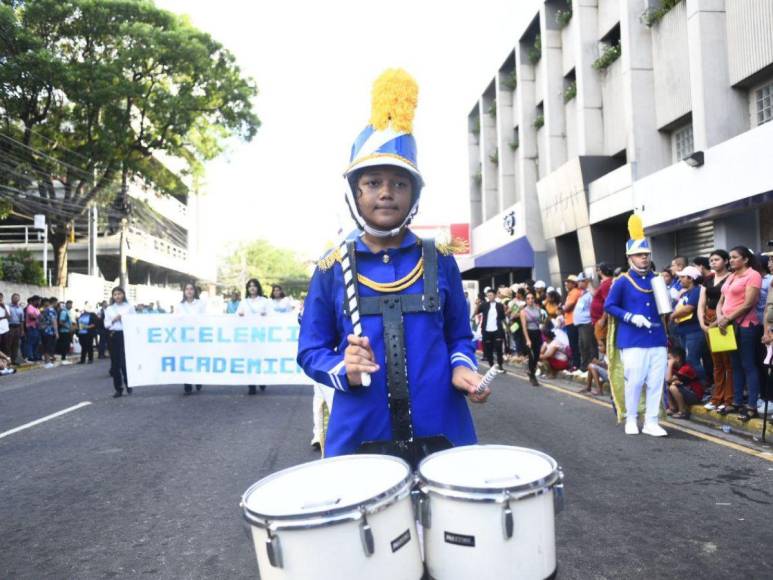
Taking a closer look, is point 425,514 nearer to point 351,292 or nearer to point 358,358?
point 358,358

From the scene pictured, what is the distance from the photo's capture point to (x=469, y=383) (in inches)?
88.7

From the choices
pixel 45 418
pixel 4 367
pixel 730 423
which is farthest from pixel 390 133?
pixel 4 367

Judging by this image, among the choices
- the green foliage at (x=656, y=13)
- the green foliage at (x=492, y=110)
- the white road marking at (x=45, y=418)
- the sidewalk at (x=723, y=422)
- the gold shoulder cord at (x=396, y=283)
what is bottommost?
the sidewalk at (x=723, y=422)

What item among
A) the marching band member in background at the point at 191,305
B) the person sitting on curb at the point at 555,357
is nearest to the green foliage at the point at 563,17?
the person sitting on curb at the point at 555,357

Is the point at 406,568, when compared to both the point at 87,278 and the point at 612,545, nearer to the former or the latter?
the point at 612,545

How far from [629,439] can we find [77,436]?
625 cm

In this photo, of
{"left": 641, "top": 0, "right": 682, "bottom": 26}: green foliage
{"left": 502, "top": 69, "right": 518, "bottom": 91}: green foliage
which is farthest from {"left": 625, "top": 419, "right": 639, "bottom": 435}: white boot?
{"left": 502, "top": 69, "right": 518, "bottom": 91}: green foliage

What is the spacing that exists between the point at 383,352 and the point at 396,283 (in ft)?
0.86

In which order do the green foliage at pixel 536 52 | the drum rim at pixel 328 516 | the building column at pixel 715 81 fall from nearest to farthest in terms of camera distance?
the drum rim at pixel 328 516 → the building column at pixel 715 81 → the green foliage at pixel 536 52

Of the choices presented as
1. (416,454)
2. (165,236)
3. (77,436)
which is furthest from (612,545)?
(165,236)

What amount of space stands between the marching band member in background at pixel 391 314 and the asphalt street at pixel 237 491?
1744 millimetres

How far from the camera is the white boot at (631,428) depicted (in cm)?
705

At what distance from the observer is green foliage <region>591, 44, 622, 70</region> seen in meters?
18.5

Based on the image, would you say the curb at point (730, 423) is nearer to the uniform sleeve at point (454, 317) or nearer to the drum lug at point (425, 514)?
the uniform sleeve at point (454, 317)
